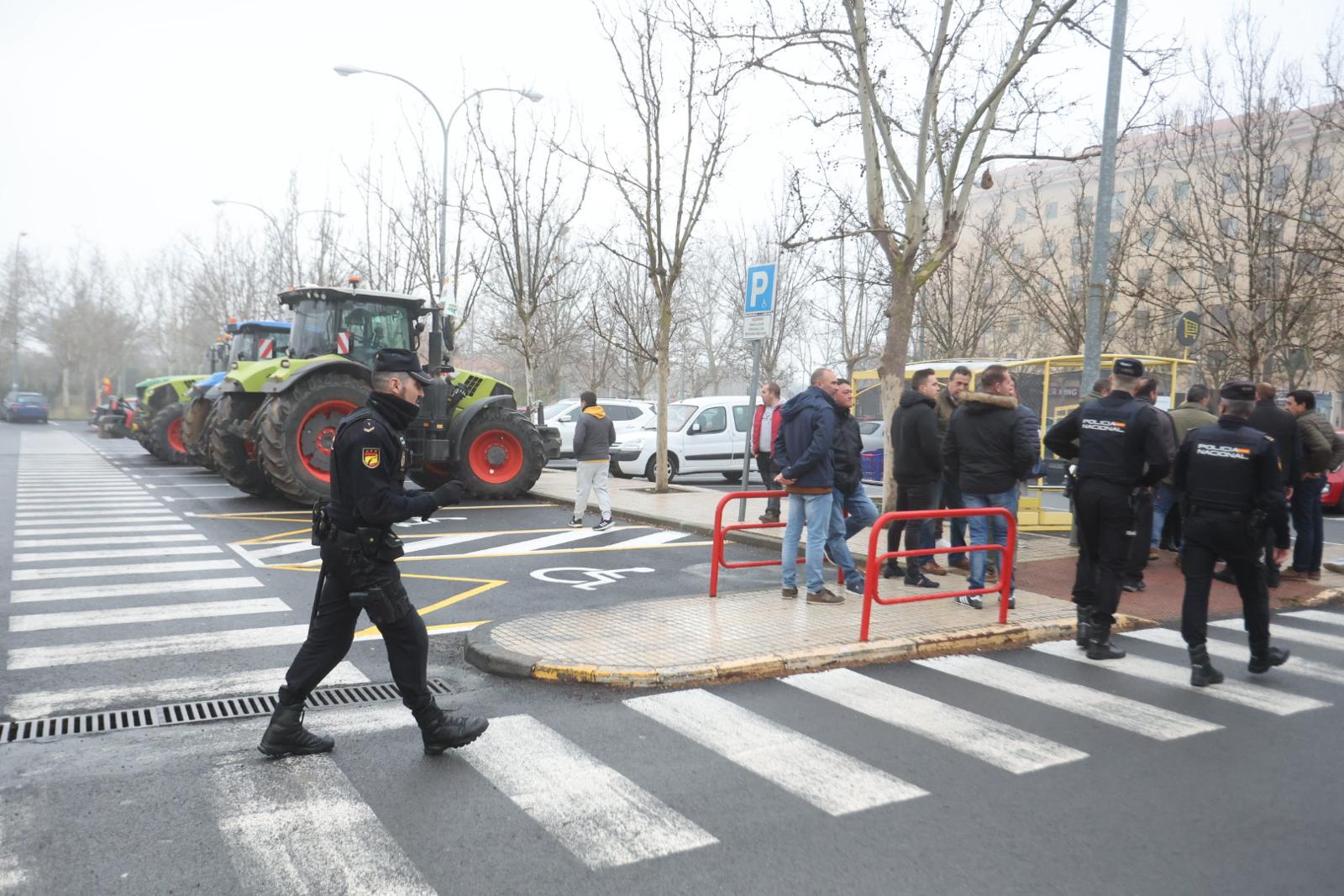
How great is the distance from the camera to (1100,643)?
6.76 meters

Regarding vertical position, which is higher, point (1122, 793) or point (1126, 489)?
point (1126, 489)

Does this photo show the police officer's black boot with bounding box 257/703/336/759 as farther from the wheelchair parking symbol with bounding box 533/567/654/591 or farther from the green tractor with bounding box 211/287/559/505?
the green tractor with bounding box 211/287/559/505

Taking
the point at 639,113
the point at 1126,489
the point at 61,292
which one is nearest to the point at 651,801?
the point at 1126,489

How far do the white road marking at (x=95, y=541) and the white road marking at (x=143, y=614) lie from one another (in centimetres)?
364

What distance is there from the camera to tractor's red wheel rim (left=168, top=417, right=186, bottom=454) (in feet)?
74.9

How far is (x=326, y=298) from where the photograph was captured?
48.5 ft

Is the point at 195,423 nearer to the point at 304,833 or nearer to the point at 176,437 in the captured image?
the point at 176,437

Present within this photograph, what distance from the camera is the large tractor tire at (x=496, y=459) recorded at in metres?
15.2

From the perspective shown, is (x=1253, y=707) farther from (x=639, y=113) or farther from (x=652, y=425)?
(x=652, y=425)

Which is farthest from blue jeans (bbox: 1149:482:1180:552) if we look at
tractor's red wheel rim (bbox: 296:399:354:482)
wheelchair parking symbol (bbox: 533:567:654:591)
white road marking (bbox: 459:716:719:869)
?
tractor's red wheel rim (bbox: 296:399:354:482)

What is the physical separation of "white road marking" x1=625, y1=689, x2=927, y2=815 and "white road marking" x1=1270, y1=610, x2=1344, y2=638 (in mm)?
5459

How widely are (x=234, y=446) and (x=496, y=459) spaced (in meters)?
3.71

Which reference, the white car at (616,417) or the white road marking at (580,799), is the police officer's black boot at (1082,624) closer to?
the white road marking at (580,799)

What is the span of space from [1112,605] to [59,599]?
25.2 feet
